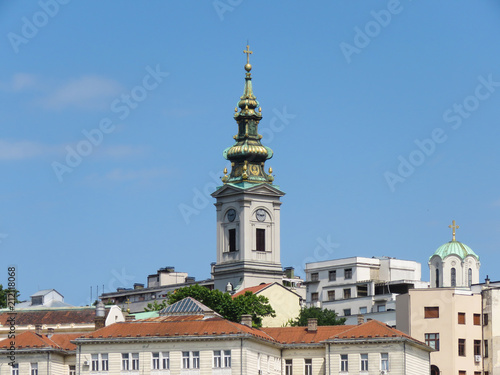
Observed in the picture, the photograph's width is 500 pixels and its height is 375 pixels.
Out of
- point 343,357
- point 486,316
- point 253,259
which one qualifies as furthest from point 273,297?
point 343,357

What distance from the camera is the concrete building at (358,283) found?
17588cm

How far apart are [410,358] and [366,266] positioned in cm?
5704

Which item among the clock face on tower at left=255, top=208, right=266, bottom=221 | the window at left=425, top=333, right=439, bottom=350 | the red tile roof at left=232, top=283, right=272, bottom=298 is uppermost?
the clock face on tower at left=255, top=208, right=266, bottom=221

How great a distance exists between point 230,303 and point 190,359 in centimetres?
2865

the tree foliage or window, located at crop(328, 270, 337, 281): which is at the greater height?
window, located at crop(328, 270, 337, 281)

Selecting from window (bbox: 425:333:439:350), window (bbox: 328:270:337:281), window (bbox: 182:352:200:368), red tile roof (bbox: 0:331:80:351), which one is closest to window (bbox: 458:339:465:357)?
window (bbox: 425:333:439:350)

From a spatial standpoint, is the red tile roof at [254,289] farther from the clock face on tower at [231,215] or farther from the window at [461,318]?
the window at [461,318]

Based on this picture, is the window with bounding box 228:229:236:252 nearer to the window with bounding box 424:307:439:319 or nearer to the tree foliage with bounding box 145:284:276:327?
the tree foliage with bounding box 145:284:276:327

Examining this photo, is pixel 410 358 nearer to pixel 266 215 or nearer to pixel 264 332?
pixel 264 332

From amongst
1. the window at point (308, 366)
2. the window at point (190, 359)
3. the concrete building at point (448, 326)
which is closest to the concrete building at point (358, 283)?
the concrete building at point (448, 326)

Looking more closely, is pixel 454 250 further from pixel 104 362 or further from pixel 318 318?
pixel 104 362

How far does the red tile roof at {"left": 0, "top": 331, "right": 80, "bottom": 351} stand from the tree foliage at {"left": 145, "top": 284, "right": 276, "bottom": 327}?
789 inches

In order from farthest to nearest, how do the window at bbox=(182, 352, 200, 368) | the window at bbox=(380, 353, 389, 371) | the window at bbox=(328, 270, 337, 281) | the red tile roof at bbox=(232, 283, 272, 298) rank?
the window at bbox=(328, 270, 337, 281), the red tile roof at bbox=(232, 283, 272, 298), the window at bbox=(380, 353, 389, 371), the window at bbox=(182, 352, 200, 368)

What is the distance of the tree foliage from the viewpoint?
152 meters
